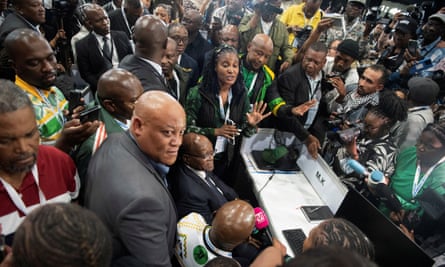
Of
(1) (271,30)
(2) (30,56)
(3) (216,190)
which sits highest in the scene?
(1) (271,30)

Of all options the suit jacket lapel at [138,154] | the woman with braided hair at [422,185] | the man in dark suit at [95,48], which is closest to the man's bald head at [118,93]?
the suit jacket lapel at [138,154]

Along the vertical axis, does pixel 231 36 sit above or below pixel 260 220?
above

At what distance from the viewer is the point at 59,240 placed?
71 centimetres

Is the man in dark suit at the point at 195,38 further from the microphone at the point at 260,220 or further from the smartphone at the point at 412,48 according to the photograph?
the smartphone at the point at 412,48

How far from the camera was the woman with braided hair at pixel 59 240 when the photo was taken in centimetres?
70

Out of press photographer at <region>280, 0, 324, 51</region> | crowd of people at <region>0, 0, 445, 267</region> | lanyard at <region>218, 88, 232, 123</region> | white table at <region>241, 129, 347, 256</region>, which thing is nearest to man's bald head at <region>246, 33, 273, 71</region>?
crowd of people at <region>0, 0, 445, 267</region>

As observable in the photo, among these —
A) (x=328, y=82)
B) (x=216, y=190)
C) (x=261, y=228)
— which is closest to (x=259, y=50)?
(x=328, y=82)

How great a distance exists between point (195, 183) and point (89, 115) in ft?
2.67

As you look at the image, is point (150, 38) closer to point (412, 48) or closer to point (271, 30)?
point (271, 30)

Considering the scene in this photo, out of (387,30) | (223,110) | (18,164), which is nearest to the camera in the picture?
(18,164)

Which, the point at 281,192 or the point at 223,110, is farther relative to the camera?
the point at 223,110

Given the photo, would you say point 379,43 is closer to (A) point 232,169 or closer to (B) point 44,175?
(A) point 232,169

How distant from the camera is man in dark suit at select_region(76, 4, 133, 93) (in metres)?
2.92

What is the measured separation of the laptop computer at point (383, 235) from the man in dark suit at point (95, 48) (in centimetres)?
273
